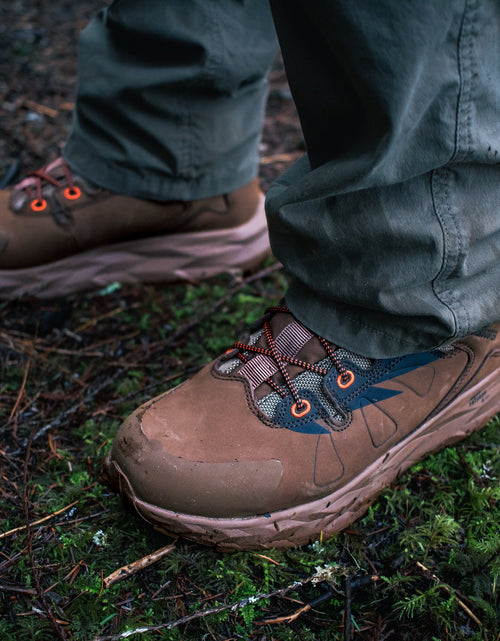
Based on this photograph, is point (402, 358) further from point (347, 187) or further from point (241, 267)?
→ point (241, 267)

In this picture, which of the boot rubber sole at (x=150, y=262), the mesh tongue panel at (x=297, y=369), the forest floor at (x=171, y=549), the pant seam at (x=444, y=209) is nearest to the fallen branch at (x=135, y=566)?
the forest floor at (x=171, y=549)

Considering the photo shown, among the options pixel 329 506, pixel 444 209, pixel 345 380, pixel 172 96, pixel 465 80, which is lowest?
pixel 329 506

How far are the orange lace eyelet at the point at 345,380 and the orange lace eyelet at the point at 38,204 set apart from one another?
123 cm

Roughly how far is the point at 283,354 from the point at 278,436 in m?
0.17

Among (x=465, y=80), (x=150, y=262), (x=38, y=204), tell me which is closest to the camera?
(x=465, y=80)

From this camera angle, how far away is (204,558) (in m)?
1.13

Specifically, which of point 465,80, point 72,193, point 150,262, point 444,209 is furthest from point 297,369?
point 72,193

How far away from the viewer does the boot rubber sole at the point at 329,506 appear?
3.59 feet

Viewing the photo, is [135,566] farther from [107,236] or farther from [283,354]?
[107,236]

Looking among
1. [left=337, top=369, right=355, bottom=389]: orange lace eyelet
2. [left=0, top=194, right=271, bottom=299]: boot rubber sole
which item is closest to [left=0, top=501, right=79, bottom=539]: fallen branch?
[left=337, top=369, right=355, bottom=389]: orange lace eyelet

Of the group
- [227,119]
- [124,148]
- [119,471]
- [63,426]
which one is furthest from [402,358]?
[124,148]

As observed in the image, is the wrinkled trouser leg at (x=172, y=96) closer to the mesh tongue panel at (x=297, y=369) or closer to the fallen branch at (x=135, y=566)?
the mesh tongue panel at (x=297, y=369)

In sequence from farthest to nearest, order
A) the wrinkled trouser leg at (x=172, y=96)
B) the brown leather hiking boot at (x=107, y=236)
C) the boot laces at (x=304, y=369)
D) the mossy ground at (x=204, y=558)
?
the brown leather hiking boot at (x=107, y=236), the wrinkled trouser leg at (x=172, y=96), the boot laces at (x=304, y=369), the mossy ground at (x=204, y=558)

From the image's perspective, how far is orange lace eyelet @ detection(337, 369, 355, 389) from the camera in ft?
3.71
